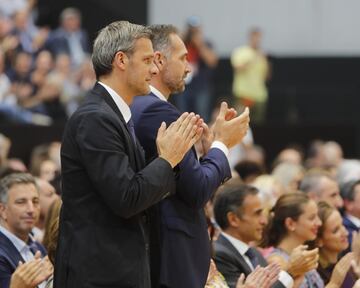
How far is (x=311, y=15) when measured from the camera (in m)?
18.4

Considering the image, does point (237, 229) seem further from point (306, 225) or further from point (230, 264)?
point (306, 225)

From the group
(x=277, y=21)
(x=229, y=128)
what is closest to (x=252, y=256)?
(x=229, y=128)

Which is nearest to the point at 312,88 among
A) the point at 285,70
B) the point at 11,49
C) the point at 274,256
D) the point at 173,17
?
the point at 285,70

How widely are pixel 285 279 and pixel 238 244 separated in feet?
1.98

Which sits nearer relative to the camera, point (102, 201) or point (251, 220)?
point (102, 201)

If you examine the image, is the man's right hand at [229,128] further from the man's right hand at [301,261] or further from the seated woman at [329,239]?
the seated woman at [329,239]

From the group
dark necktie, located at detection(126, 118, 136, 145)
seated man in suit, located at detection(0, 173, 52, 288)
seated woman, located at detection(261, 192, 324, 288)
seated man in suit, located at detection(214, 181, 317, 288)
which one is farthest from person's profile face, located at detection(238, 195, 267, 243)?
dark necktie, located at detection(126, 118, 136, 145)

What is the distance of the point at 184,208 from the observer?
4188 millimetres

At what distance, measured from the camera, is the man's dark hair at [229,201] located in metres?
5.99

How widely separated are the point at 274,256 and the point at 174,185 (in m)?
2.03

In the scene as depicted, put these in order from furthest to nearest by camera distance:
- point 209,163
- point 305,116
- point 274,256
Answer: point 305,116, point 274,256, point 209,163

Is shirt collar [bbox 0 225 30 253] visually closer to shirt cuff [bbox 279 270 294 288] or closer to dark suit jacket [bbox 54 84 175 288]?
shirt cuff [bbox 279 270 294 288]

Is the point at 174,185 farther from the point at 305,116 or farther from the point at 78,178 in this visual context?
the point at 305,116

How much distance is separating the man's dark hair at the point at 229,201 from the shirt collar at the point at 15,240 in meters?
1.12
